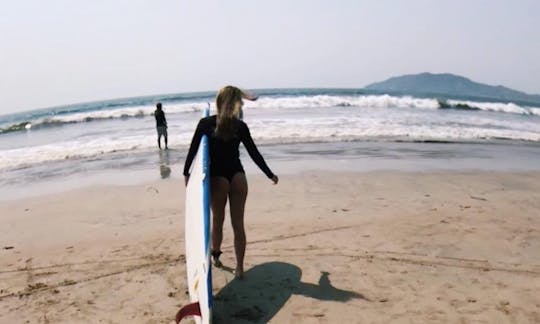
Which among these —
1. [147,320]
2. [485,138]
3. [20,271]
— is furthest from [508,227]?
[485,138]

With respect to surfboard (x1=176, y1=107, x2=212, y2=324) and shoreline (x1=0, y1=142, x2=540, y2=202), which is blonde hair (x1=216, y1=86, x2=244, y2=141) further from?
shoreline (x1=0, y1=142, x2=540, y2=202)

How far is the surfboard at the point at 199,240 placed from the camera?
3.28 meters

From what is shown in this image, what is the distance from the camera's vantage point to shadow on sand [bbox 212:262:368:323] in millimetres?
3729

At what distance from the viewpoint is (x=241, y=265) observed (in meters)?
4.37

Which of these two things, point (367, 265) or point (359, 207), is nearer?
point (367, 265)

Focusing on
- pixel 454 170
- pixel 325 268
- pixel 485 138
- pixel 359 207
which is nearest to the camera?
pixel 325 268

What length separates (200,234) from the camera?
3568 millimetres

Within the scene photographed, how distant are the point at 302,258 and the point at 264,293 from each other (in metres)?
0.97

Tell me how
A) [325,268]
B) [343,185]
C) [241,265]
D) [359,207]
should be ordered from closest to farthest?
[241,265], [325,268], [359,207], [343,185]

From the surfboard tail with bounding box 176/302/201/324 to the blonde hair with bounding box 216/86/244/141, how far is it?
1.55 metres

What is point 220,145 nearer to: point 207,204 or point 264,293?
point 207,204

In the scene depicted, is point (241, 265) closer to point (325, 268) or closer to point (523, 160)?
A: point (325, 268)

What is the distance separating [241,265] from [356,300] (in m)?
1.20

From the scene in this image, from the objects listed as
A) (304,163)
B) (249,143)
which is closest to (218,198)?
(249,143)
